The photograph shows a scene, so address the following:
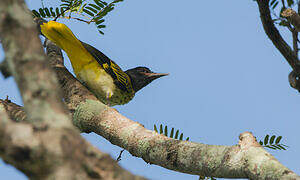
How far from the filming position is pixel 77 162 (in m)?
1.18

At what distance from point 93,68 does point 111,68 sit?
0.25 metres

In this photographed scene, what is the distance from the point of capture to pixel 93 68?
4.74 m

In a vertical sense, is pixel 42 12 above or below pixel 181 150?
above

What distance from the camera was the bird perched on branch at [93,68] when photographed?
4.10 m

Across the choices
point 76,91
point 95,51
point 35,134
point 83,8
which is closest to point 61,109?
point 35,134

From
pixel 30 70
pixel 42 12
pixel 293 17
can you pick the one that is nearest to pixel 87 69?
pixel 42 12

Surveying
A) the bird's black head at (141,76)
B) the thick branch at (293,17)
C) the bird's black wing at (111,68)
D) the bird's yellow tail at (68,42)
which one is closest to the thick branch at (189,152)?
the bird's yellow tail at (68,42)

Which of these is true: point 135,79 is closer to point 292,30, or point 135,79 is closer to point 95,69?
point 95,69

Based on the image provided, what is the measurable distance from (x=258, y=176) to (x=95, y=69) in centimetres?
307

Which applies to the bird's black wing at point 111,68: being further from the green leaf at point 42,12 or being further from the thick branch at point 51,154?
the thick branch at point 51,154

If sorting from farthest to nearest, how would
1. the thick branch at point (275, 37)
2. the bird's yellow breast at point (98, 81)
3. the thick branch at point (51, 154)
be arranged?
the bird's yellow breast at point (98, 81) < the thick branch at point (275, 37) < the thick branch at point (51, 154)

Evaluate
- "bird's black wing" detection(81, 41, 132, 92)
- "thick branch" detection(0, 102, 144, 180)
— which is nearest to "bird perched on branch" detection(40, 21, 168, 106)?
"bird's black wing" detection(81, 41, 132, 92)

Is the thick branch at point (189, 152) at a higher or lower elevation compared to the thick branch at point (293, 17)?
lower

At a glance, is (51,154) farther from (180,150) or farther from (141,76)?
(141,76)
